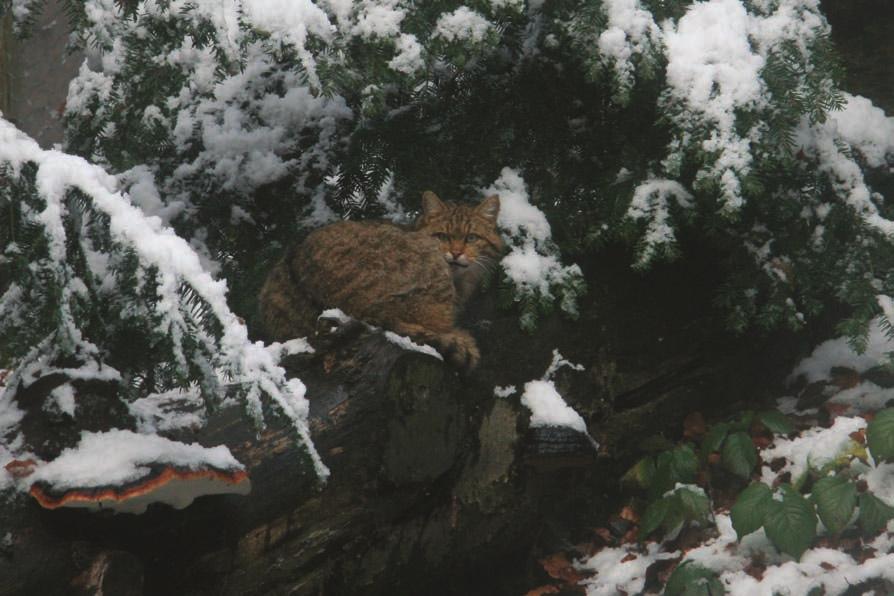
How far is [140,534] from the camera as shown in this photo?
2.56m

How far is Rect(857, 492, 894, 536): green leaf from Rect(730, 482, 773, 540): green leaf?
384mm

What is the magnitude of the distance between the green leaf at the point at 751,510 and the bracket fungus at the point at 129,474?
7.22ft

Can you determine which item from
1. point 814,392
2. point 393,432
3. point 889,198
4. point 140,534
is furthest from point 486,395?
point 889,198

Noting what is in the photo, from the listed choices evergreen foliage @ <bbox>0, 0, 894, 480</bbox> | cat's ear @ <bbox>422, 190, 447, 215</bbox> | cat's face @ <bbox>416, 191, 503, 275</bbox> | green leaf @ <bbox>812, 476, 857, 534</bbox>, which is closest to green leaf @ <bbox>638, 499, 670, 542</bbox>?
green leaf @ <bbox>812, 476, 857, 534</bbox>

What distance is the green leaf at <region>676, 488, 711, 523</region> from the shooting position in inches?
157

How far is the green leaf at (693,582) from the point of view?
3.59 m

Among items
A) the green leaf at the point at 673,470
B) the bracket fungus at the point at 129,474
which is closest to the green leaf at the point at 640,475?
the green leaf at the point at 673,470

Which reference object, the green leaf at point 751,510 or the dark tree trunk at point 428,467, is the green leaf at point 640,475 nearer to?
the dark tree trunk at point 428,467

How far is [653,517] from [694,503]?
0.20 meters

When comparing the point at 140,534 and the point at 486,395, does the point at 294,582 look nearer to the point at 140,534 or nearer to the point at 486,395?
the point at 140,534

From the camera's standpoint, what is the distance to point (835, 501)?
3.63m

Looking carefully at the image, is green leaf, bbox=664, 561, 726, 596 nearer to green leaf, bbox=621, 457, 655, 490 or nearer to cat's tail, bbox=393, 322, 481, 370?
green leaf, bbox=621, 457, 655, 490

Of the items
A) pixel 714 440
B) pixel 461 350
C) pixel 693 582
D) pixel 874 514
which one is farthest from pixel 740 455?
pixel 461 350

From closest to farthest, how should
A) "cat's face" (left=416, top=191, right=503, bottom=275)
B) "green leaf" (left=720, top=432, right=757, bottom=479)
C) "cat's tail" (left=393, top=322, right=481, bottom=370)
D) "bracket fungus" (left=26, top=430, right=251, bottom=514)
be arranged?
"bracket fungus" (left=26, top=430, right=251, bottom=514)
"cat's tail" (left=393, top=322, right=481, bottom=370)
"green leaf" (left=720, top=432, right=757, bottom=479)
"cat's face" (left=416, top=191, right=503, bottom=275)
